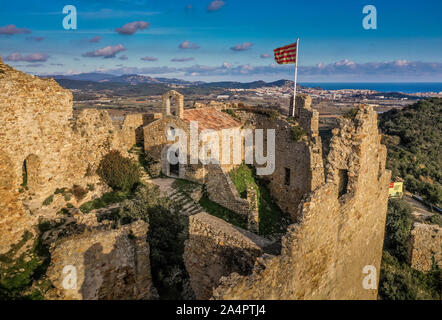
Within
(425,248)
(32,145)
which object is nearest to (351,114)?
(32,145)

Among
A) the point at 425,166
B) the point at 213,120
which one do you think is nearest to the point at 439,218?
the point at 425,166

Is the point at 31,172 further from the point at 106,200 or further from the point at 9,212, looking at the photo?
the point at 106,200

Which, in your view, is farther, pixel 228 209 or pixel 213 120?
pixel 213 120

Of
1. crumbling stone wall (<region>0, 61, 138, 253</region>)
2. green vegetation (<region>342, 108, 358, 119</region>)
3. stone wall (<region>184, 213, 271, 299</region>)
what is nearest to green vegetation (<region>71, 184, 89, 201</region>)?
crumbling stone wall (<region>0, 61, 138, 253</region>)

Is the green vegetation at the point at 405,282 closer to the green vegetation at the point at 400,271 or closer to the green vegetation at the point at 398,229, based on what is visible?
the green vegetation at the point at 400,271

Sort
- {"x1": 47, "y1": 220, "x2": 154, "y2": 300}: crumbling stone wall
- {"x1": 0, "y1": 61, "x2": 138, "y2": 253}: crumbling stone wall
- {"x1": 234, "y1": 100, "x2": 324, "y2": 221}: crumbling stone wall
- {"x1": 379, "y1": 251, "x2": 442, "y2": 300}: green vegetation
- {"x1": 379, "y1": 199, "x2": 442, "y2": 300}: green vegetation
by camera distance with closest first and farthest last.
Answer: {"x1": 47, "y1": 220, "x2": 154, "y2": 300}: crumbling stone wall < {"x1": 0, "y1": 61, "x2": 138, "y2": 253}: crumbling stone wall < {"x1": 379, "y1": 251, "x2": 442, "y2": 300}: green vegetation < {"x1": 379, "y1": 199, "x2": 442, "y2": 300}: green vegetation < {"x1": 234, "y1": 100, "x2": 324, "y2": 221}: crumbling stone wall

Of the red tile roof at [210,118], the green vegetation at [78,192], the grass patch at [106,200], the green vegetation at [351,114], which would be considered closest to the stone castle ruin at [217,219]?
the green vegetation at [351,114]

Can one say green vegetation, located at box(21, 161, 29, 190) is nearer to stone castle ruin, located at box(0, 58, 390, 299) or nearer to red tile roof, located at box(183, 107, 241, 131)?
stone castle ruin, located at box(0, 58, 390, 299)
